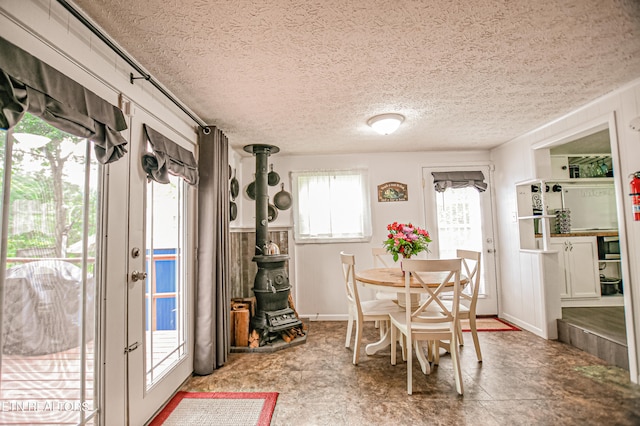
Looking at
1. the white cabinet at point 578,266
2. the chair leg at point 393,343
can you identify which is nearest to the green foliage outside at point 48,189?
the chair leg at point 393,343

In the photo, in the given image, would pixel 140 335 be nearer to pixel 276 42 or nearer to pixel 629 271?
pixel 276 42

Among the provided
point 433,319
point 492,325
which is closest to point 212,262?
point 433,319

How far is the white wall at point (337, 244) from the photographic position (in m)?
4.28

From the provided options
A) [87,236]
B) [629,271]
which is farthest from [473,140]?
[87,236]

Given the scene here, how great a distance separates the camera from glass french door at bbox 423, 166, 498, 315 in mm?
4234

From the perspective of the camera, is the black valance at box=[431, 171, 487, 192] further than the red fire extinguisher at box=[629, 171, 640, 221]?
Yes

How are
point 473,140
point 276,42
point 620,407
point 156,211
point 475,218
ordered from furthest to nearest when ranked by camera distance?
point 475,218
point 473,140
point 156,211
point 620,407
point 276,42

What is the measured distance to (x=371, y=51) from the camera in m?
1.87

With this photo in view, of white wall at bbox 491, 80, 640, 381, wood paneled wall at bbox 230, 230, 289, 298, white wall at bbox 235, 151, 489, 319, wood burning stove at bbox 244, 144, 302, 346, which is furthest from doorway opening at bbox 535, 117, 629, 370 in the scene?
wood paneled wall at bbox 230, 230, 289, 298

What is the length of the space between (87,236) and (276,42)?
1500mm

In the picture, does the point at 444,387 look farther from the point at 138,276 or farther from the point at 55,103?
the point at 55,103

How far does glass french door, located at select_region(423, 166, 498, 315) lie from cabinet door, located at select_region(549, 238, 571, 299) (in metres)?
0.76

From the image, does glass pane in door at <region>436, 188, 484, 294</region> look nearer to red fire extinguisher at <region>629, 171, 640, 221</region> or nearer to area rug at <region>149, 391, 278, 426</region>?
red fire extinguisher at <region>629, 171, 640, 221</region>

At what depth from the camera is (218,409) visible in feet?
6.88
